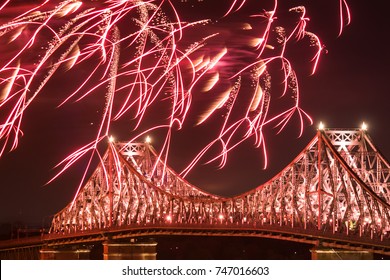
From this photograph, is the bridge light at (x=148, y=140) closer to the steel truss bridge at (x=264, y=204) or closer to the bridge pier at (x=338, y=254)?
the steel truss bridge at (x=264, y=204)

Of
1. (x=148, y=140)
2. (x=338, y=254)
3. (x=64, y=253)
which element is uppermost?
(x=148, y=140)

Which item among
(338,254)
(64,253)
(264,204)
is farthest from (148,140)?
(338,254)

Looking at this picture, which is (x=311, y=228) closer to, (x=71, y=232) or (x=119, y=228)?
(x=119, y=228)

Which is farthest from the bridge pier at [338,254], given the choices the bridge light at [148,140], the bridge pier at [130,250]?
the bridge light at [148,140]

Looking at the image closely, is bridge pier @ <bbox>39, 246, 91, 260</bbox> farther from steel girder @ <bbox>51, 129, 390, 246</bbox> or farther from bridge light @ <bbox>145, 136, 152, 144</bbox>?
bridge light @ <bbox>145, 136, 152, 144</bbox>

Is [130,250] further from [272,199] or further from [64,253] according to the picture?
[272,199]
